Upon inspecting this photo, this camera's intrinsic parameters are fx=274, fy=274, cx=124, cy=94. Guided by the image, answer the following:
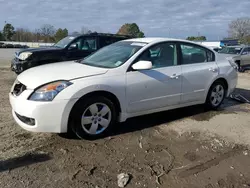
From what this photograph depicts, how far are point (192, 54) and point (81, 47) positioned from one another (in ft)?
15.3

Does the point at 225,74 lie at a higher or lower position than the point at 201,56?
lower

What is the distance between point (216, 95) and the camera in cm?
604

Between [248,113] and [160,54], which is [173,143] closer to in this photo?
[160,54]

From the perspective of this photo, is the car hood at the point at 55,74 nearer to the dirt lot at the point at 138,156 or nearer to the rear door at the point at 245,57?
the dirt lot at the point at 138,156

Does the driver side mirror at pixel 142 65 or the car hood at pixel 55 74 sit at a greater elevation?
the driver side mirror at pixel 142 65

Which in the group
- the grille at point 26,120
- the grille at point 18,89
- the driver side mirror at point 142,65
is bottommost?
the grille at point 26,120

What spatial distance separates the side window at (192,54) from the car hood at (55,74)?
71.3 inches

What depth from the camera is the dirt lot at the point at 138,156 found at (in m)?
3.13

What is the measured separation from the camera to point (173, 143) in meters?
4.20

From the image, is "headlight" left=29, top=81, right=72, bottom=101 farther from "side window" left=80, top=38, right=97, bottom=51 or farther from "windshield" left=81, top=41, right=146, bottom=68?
"side window" left=80, top=38, right=97, bottom=51

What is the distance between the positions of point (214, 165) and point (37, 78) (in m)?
2.77

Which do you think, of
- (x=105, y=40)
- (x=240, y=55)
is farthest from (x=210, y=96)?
(x=240, y=55)

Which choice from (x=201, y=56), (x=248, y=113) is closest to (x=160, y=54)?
(x=201, y=56)

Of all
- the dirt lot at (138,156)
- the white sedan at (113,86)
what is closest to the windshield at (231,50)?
the white sedan at (113,86)
